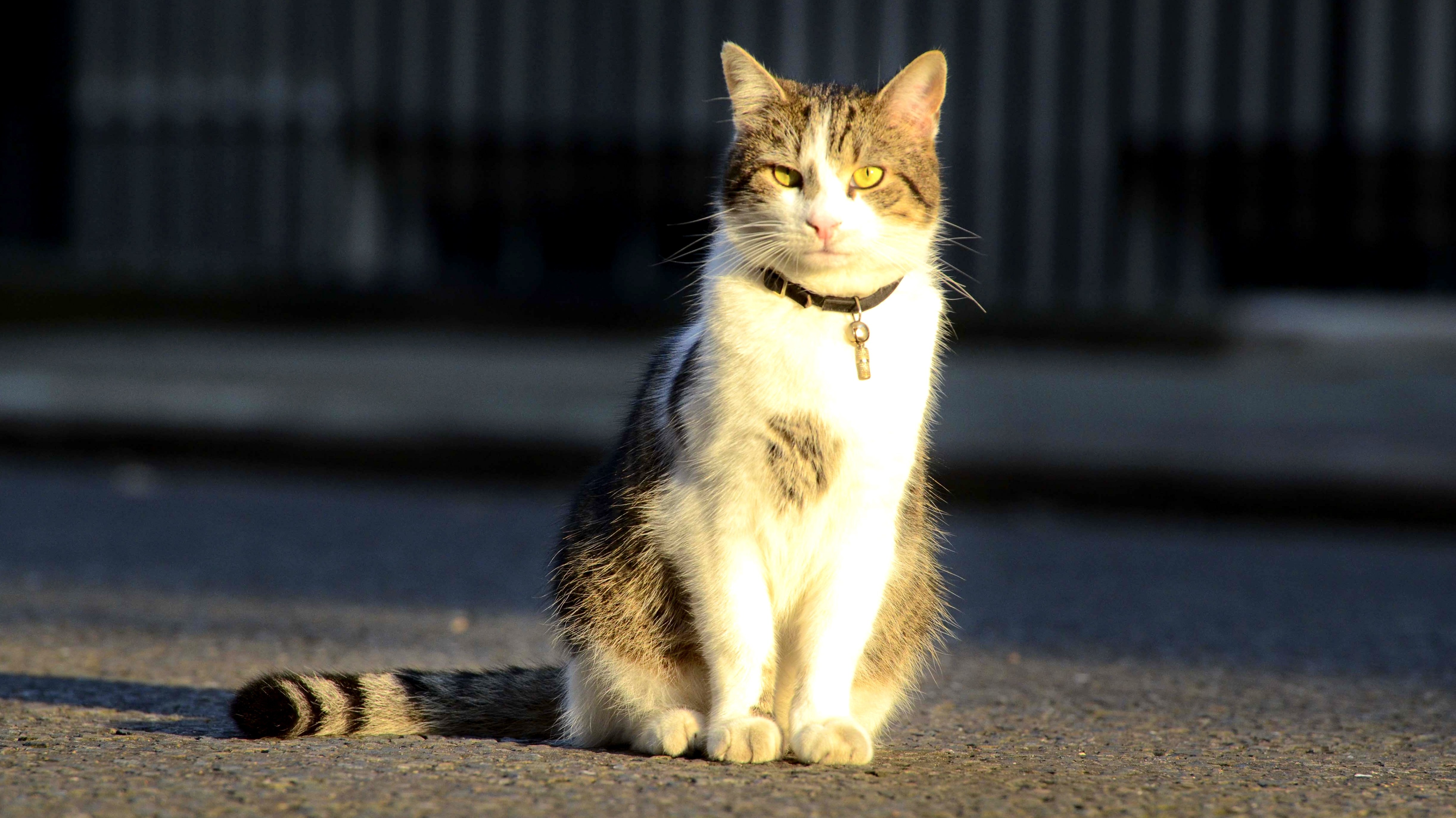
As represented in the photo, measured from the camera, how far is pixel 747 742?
88.0 inches

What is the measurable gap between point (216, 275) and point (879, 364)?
9.05 metres

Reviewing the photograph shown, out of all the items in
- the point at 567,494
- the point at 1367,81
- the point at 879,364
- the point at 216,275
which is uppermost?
the point at 1367,81

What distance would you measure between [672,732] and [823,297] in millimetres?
734

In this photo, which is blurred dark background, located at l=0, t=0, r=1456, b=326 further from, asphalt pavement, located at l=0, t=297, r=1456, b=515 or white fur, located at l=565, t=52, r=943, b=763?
white fur, located at l=565, t=52, r=943, b=763

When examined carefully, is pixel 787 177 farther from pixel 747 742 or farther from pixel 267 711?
pixel 267 711

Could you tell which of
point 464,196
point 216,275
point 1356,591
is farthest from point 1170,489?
point 216,275

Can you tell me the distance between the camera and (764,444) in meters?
2.22

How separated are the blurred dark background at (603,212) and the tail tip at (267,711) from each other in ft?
16.9

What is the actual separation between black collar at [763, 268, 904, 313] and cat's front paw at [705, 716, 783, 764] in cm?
66

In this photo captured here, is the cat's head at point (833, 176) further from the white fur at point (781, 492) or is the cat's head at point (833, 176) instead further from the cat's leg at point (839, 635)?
the cat's leg at point (839, 635)

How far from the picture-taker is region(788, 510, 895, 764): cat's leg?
7.40 feet

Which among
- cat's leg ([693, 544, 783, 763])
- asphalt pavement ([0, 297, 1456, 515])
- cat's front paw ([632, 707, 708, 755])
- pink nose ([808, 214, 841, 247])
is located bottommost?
asphalt pavement ([0, 297, 1456, 515])

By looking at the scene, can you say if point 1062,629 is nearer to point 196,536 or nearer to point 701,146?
point 196,536

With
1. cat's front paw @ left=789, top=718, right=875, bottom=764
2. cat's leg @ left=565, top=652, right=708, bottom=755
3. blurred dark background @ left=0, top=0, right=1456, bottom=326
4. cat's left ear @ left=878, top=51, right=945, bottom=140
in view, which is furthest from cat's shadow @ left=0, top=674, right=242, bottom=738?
blurred dark background @ left=0, top=0, right=1456, bottom=326
